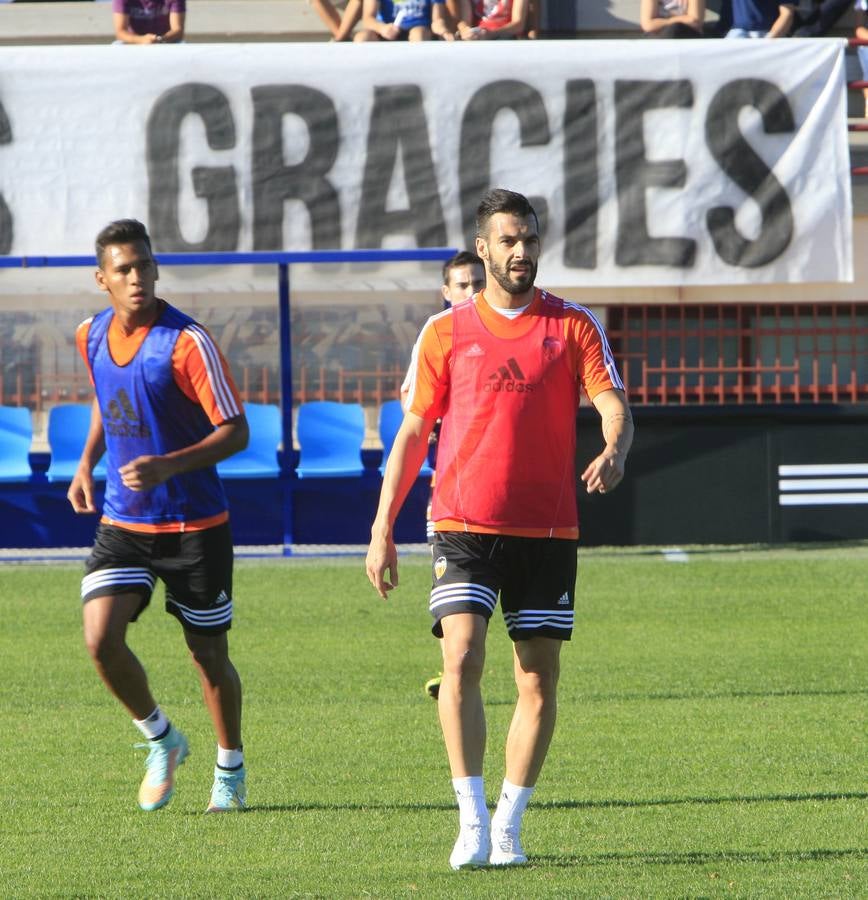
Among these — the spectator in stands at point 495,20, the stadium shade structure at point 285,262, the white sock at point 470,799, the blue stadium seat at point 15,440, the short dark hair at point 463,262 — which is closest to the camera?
the white sock at point 470,799

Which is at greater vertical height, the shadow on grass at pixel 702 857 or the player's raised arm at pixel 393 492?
the player's raised arm at pixel 393 492

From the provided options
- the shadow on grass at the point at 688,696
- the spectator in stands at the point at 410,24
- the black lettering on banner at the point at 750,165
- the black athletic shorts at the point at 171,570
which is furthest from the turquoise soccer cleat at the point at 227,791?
the spectator in stands at the point at 410,24

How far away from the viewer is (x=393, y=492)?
5.38 metres

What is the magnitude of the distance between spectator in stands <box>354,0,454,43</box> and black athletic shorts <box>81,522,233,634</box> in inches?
471

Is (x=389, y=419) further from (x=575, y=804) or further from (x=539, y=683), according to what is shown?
(x=539, y=683)

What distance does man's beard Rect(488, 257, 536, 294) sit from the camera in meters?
5.33

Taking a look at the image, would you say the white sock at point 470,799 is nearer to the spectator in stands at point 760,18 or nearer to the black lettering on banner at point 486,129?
the black lettering on banner at point 486,129

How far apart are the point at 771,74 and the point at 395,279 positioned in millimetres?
3897

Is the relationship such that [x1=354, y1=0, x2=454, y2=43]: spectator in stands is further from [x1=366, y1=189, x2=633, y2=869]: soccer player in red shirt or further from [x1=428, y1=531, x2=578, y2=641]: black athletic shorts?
[x1=428, y1=531, x2=578, y2=641]: black athletic shorts

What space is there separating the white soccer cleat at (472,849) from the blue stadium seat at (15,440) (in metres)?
10.2

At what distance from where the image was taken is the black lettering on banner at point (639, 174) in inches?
615

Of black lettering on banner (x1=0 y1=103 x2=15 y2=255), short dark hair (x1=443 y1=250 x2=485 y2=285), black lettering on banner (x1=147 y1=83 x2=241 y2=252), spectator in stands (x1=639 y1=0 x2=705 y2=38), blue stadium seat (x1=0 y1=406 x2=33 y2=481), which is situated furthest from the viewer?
spectator in stands (x1=639 y1=0 x2=705 y2=38)

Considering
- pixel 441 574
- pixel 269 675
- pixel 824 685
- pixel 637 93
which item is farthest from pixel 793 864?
pixel 637 93

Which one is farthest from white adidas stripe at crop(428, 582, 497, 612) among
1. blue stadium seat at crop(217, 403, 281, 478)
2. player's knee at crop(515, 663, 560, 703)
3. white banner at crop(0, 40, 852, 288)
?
white banner at crop(0, 40, 852, 288)
